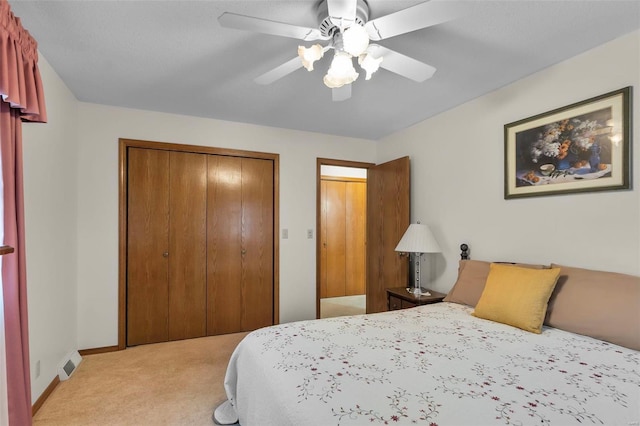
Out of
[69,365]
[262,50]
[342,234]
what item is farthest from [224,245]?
[342,234]

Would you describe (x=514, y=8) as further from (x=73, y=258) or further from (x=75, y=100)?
(x=73, y=258)

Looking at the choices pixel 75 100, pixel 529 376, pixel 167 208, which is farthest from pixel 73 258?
pixel 529 376

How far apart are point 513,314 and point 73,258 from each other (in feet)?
11.5

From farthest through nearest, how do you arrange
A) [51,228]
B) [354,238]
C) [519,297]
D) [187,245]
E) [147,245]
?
1. [354,238]
2. [187,245]
3. [147,245]
4. [51,228]
5. [519,297]

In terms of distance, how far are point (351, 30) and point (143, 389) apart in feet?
8.84

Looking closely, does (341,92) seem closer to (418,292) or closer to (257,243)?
(418,292)

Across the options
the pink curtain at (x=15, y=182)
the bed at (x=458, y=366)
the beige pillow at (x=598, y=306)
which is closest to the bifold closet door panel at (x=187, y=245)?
the bed at (x=458, y=366)

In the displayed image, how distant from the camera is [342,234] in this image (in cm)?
535

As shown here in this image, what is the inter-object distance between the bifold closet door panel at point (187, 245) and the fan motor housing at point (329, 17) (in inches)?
87.5

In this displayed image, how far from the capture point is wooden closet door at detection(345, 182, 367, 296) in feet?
17.6

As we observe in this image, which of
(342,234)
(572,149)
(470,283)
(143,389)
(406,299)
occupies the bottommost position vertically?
(143,389)

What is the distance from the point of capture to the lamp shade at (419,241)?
9.23 feet

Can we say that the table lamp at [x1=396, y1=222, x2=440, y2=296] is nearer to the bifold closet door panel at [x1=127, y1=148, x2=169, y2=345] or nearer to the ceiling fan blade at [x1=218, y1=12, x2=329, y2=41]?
the ceiling fan blade at [x1=218, y1=12, x2=329, y2=41]

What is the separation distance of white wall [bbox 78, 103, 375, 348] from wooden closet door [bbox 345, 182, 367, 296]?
5.24 ft
